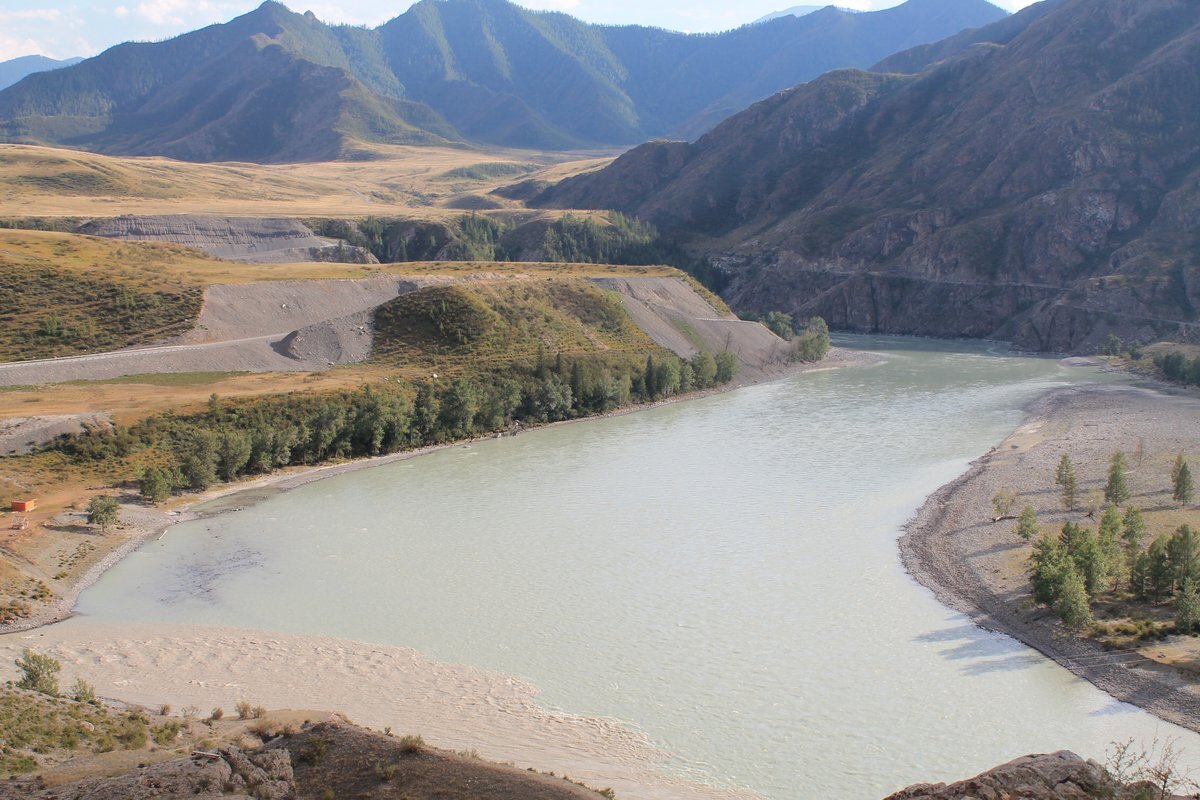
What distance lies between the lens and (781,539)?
143 feet

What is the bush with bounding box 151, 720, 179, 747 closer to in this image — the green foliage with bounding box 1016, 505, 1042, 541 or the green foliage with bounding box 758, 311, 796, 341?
the green foliage with bounding box 1016, 505, 1042, 541

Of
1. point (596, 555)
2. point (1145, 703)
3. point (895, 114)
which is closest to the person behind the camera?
point (1145, 703)

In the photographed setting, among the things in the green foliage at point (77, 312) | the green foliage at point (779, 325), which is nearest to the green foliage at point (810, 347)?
the green foliage at point (779, 325)

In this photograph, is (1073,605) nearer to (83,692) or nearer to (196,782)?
(196,782)

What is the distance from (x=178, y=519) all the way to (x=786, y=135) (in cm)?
15501

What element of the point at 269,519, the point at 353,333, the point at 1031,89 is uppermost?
the point at 1031,89

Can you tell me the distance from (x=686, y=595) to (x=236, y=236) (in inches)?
3912

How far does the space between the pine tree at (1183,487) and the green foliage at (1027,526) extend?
7.41m

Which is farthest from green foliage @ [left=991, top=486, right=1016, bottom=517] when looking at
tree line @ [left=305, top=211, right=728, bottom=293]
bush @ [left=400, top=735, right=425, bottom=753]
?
tree line @ [left=305, top=211, right=728, bottom=293]

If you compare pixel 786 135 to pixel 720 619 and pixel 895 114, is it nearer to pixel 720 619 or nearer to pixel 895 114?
pixel 895 114

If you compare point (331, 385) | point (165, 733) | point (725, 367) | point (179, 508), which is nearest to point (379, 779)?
point (165, 733)

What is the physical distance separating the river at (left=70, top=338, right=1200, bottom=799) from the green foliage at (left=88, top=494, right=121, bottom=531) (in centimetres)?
251

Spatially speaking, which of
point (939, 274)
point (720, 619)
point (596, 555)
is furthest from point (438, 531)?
point (939, 274)

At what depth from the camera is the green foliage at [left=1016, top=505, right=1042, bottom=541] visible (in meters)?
40.9
